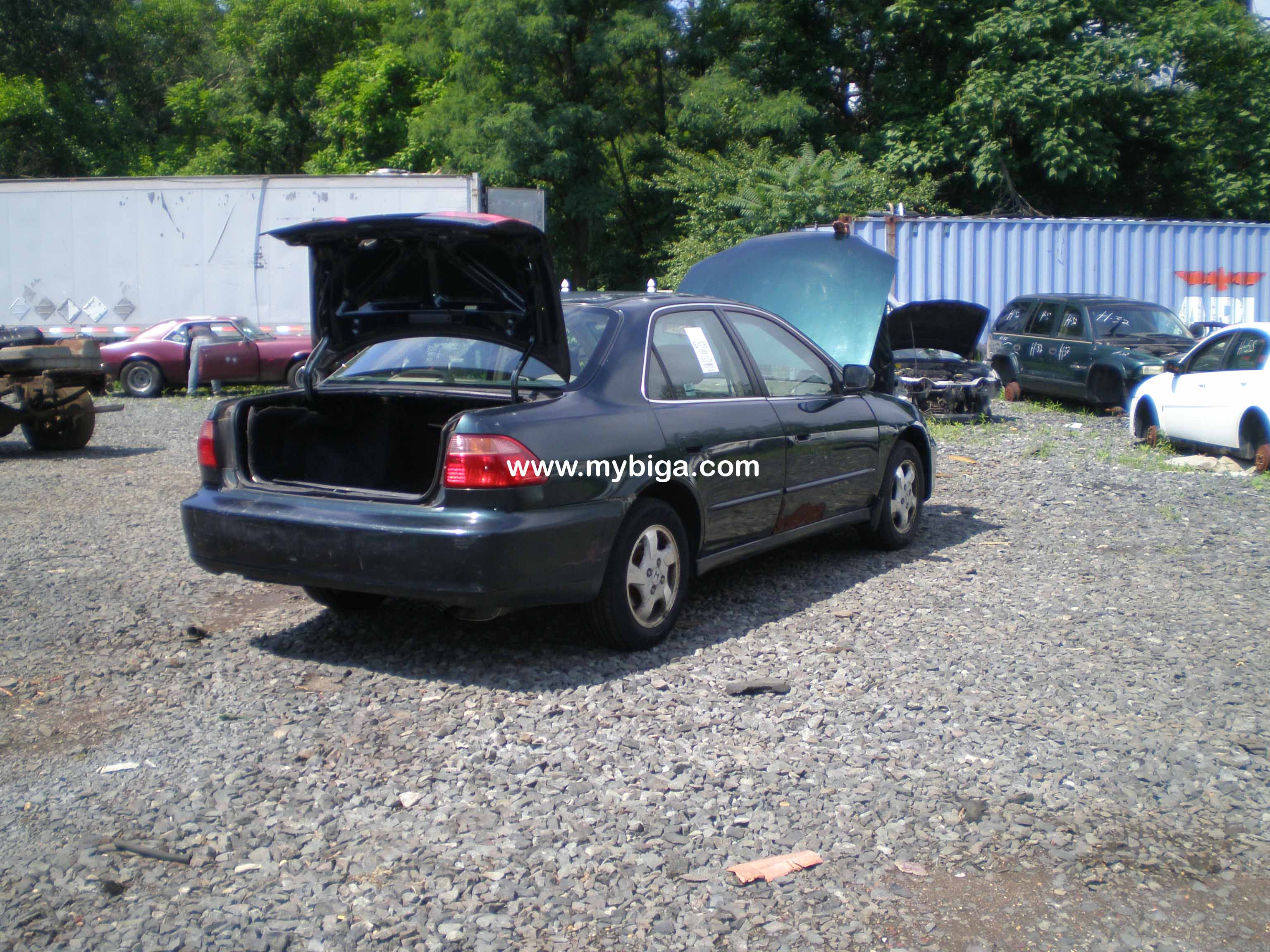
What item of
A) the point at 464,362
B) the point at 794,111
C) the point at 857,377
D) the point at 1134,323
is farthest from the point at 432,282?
the point at 794,111

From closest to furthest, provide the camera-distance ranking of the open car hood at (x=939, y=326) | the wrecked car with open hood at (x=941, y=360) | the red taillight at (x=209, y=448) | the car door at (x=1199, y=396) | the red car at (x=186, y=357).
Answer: the red taillight at (x=209, y=448) < the car door at (x=1199, y=396) < the open car hood at (x=939, y=326) < the wrecked car with open hood at (x=941, y=360) < the red car at (x=186, y=357)

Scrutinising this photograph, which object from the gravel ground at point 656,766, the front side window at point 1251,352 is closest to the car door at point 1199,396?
Answer: the front side window at point 1251,352

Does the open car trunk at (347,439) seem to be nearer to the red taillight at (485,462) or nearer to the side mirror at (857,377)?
the red taillight at (485,462)

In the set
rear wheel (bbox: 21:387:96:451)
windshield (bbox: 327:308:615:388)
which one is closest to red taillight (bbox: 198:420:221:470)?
windshield (bbox: 327:308:615:388)

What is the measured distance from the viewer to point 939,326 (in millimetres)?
14234

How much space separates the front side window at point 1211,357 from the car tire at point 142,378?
16.0 m

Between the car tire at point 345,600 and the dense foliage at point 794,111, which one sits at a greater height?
the dense foliage at point 794,111

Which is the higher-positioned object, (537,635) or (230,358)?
(230,358)

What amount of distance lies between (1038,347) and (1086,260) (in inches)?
181

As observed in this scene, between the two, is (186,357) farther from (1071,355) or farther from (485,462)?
(485,462)

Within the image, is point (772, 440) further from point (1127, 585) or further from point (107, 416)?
point (107, 416)

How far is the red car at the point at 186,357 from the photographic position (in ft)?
63.7

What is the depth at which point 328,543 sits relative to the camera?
15.1ft

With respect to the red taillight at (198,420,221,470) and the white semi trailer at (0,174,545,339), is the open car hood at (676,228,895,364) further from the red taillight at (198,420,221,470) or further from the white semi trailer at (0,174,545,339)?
the white semi trailer at (0,174,545,339)
